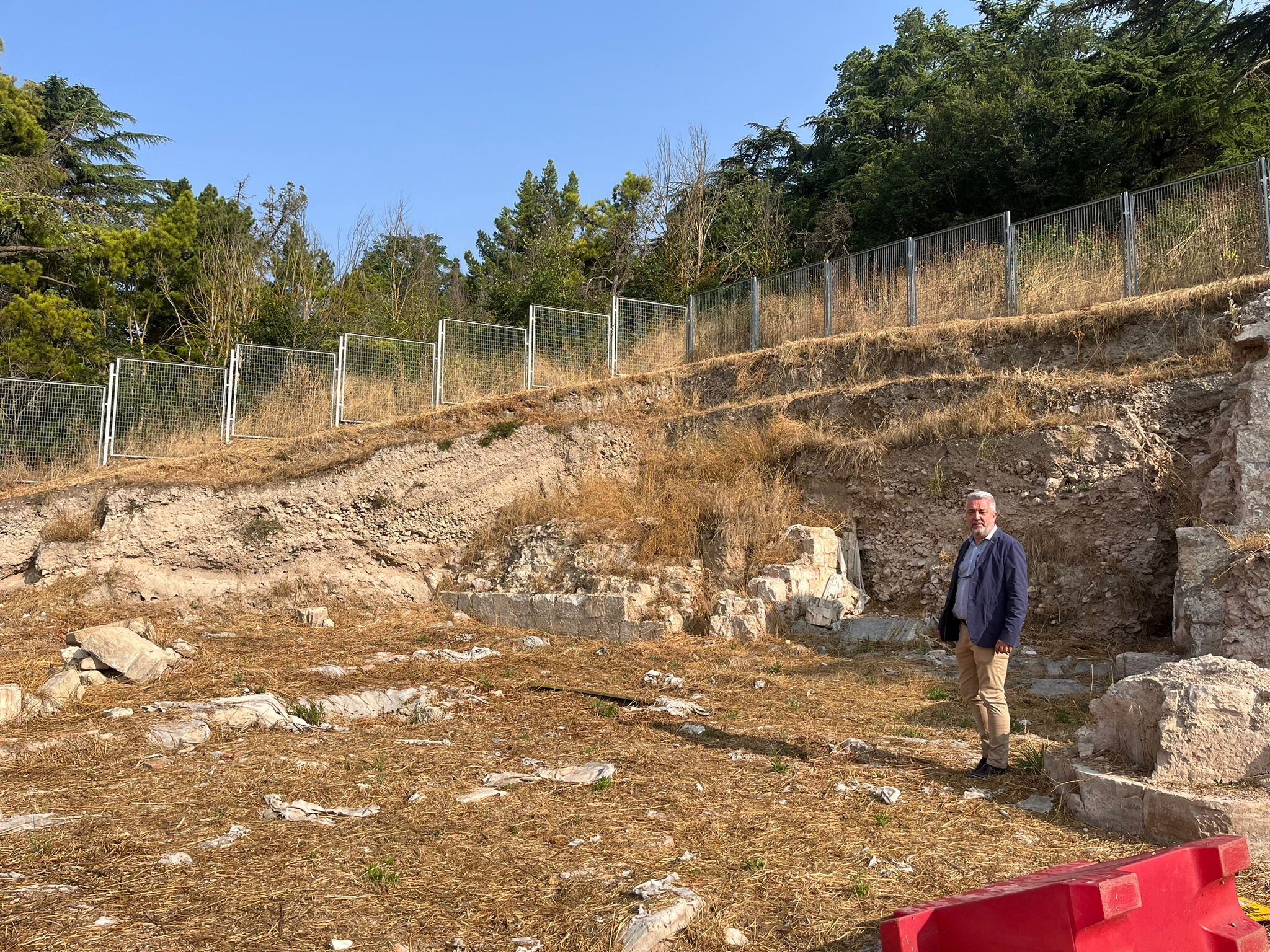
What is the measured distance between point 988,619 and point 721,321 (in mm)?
12731

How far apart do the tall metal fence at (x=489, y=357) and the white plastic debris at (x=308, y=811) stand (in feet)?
40.0

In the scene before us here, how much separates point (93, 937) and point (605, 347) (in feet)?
49.5

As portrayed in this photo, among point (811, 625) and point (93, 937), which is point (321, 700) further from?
point (811, 625)

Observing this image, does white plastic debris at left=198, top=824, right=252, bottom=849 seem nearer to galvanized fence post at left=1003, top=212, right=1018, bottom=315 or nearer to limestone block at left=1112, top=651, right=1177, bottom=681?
limestone block at left=1112, top=651, right=1177, bottom=681

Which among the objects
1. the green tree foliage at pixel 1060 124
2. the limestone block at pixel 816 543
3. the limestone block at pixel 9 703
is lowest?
the limestone block at pixel 9 703

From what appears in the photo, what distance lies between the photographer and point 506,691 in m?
8.93

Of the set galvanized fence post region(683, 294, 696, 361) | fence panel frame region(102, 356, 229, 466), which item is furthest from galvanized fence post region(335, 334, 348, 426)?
galvanized fence post region(683, 294, 696, 361)

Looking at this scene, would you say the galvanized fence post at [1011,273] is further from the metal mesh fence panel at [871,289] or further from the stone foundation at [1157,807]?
the stone foundation at [1157,807]

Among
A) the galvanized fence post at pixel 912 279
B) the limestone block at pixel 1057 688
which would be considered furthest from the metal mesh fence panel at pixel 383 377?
the limestone block at pixel 1057 688

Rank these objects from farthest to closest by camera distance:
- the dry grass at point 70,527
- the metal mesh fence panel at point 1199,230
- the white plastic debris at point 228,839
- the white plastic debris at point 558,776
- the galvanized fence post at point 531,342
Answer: the galvanized fence post at point 531,342 < the dry grass at point 70,527 < the metal mesh fence panel at point 1199,230 < the white plastic debris at point 558,776 < the white plastic debris at point 228,839

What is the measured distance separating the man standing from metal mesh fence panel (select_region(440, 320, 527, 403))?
12278 millimetres

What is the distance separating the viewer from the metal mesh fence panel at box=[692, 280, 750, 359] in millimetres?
17672

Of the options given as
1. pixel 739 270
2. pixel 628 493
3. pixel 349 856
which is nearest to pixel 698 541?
pixel 628 493

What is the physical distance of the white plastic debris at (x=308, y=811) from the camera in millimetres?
5141
